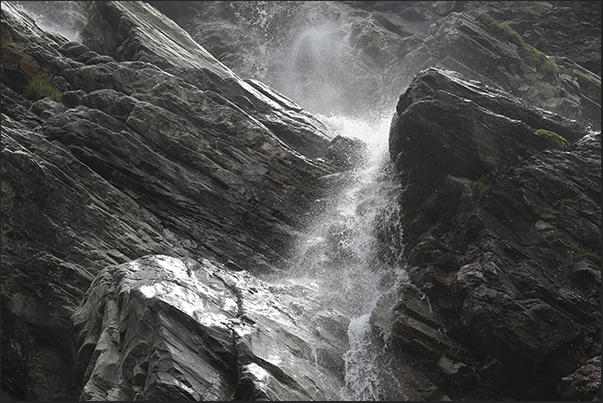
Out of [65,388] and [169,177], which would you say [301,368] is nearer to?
[65,388]

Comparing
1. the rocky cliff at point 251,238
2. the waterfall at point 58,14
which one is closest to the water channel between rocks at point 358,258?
the rocky cliff at point 251,238

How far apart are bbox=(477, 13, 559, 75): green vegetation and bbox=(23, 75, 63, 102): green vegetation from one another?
101 feet

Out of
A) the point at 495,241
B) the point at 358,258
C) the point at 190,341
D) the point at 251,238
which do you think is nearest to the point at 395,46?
the point at 358,258

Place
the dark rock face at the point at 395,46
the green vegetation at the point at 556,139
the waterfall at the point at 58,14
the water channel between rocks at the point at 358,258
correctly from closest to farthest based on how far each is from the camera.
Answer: the water channel between rocks at the point at 358,258, the green vegetation at the point at 556,139, the dark rock face at the point at 395,46, the waterfall at the point at 58,14

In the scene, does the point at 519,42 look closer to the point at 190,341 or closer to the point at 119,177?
the point at 119,177

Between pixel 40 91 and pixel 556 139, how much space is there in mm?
23597

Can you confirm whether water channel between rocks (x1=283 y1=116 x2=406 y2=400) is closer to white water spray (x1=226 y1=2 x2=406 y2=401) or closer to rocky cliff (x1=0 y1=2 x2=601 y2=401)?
white water spray (x1=226 y1=2 x2=406 y2=401)

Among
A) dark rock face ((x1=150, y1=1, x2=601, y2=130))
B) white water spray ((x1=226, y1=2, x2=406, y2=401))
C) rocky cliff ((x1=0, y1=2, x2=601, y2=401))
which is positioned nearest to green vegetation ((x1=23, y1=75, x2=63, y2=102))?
rocky cliff ((x1=0, y1=2, x2=601, y2=401))

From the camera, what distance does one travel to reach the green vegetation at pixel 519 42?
114 feet

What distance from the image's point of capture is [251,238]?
20.3 metres

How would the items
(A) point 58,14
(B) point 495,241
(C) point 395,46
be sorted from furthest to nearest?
(A) point 58,14
(C) point 395,46
(B) point 495,241

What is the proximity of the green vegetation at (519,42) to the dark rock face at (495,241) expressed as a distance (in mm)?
17975

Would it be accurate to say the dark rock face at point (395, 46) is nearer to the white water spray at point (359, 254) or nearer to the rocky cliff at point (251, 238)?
the white water spray at point (359, 254)

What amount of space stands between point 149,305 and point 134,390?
6.66 ft
